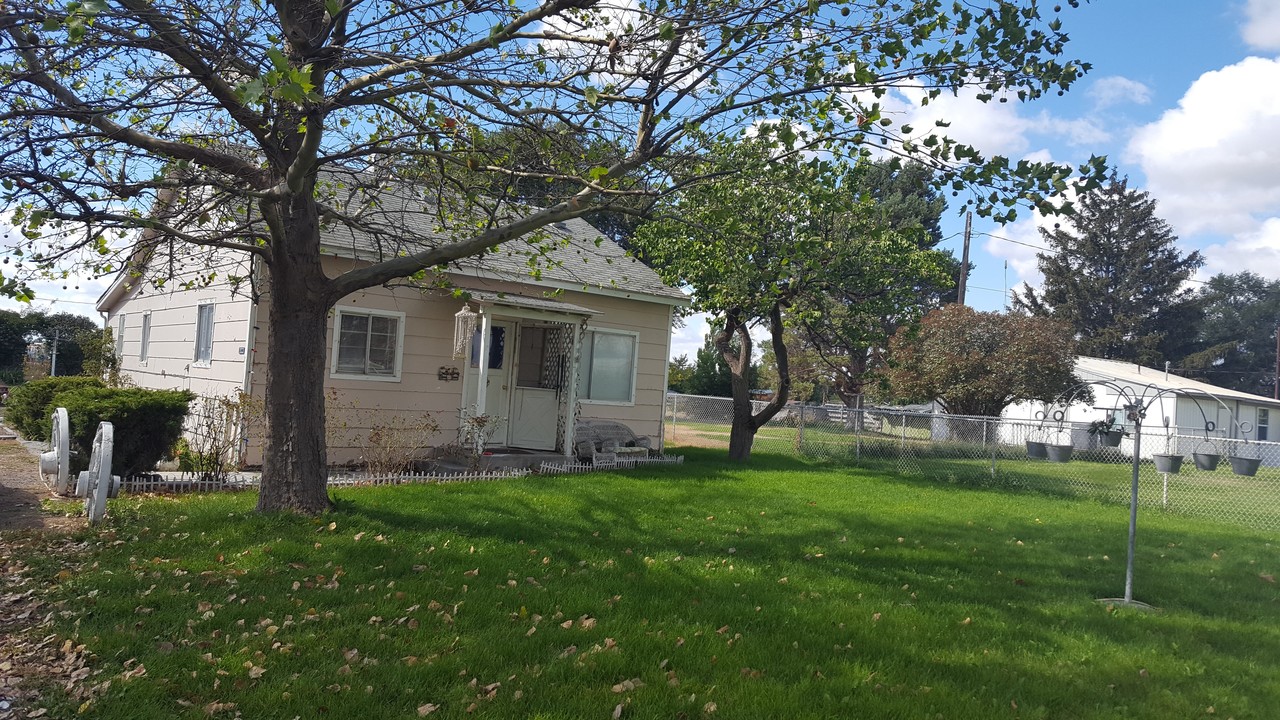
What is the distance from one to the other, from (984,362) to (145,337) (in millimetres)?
22006

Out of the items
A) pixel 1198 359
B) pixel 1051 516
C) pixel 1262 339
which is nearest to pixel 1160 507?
pixel 1051 516

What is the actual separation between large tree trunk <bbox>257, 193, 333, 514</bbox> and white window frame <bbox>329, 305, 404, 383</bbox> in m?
3.97

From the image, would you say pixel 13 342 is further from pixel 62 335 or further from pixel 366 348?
pixel 366 348

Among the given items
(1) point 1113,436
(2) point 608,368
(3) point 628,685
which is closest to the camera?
(3) point 628,685

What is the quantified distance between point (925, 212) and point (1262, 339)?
3646 centimetres

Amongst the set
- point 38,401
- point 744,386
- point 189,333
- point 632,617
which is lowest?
point 632,617

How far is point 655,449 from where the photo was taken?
49.5 ft

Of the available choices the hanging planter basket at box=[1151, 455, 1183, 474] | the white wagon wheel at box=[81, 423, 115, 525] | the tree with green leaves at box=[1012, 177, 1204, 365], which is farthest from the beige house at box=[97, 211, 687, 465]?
the tree with green leaves at box=[1012, 177, 1204, 365]

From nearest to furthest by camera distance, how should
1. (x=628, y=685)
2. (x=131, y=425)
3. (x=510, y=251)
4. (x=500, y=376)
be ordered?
(x=628, y=685) < (x=131, y=425) < (x=510, y=251) < (x=500, y=376)

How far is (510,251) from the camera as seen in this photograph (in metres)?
12.4

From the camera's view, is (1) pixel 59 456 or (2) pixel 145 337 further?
(2) pixel 145 337

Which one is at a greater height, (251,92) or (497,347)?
(251,92)

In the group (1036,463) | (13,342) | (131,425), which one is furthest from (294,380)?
(13,342)

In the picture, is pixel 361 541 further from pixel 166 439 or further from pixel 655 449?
pixel 655 449
